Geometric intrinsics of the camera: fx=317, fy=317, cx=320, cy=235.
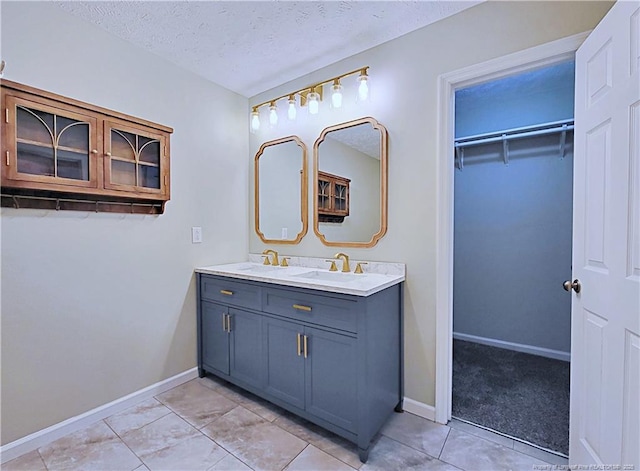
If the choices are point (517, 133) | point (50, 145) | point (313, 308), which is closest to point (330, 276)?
point (313, 308)

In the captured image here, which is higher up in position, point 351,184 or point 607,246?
point 351,184

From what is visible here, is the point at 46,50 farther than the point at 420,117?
No

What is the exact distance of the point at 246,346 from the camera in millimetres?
2188

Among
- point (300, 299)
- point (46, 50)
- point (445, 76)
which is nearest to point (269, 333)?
point (300, 299)

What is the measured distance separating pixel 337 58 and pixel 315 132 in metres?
0.54

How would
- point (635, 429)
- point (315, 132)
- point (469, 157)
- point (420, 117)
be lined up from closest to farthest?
point (635, 429) < point (420, 117) < point (315, 132) < point (469, 157)

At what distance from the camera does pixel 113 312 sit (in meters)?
2.04

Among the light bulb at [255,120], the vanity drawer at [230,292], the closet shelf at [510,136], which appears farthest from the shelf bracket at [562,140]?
the vanity drawer at [230,292]

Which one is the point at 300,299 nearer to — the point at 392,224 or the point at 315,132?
the point at 392,224

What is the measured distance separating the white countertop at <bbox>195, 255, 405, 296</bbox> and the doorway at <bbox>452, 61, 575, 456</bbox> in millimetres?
1075

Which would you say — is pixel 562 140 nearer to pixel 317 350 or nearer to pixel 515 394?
pixel 515 394

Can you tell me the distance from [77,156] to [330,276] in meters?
1.70

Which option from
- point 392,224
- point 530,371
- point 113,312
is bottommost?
point 530,371

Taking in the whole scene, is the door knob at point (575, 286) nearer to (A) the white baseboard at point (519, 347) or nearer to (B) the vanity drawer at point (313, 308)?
(B) the vanity drawer at point (313, 308)
